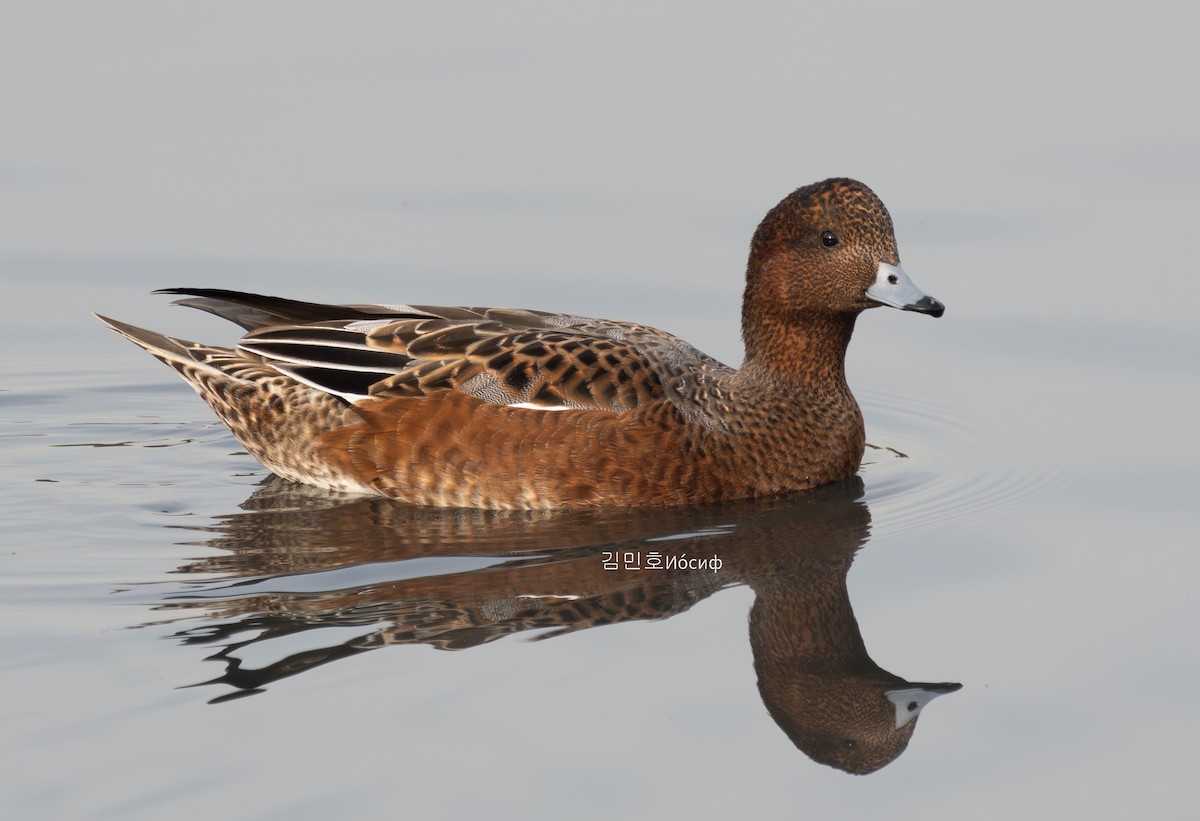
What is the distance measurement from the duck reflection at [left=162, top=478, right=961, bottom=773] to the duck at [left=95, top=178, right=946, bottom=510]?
0.17m

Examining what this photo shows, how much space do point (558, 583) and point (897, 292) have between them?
248 cm

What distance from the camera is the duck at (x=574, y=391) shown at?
9297 mm

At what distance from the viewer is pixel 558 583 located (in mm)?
8117

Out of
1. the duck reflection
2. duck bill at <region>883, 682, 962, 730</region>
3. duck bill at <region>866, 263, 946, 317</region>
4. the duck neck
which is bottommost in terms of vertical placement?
duck bill at <region>883, 682, 962, 730</region>

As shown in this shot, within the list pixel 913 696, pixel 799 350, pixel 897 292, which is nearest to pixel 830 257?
pixel 897 292

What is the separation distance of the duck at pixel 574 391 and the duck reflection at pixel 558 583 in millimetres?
170

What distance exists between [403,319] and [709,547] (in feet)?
7.47

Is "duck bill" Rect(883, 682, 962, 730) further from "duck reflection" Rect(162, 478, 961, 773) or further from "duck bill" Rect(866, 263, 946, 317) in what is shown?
"duck bill" Rect(866, 263, 946, 317)

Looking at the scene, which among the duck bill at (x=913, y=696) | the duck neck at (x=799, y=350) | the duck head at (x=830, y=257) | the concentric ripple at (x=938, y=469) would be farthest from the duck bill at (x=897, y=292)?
the duck bill at (x=913, y=696)

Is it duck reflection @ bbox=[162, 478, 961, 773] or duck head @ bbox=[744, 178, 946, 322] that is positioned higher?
duck head @ bbox=[744, 178, 946, 322]

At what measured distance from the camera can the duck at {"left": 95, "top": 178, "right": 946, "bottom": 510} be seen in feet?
30.5

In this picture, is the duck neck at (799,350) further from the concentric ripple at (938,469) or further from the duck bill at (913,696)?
the duck bill at (913,696)

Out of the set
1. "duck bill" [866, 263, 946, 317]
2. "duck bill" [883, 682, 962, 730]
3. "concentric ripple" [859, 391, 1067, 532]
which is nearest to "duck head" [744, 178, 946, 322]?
"duck bill" [866, 263, 946, 317]

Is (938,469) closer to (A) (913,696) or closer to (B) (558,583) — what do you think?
(B) (558,583)
